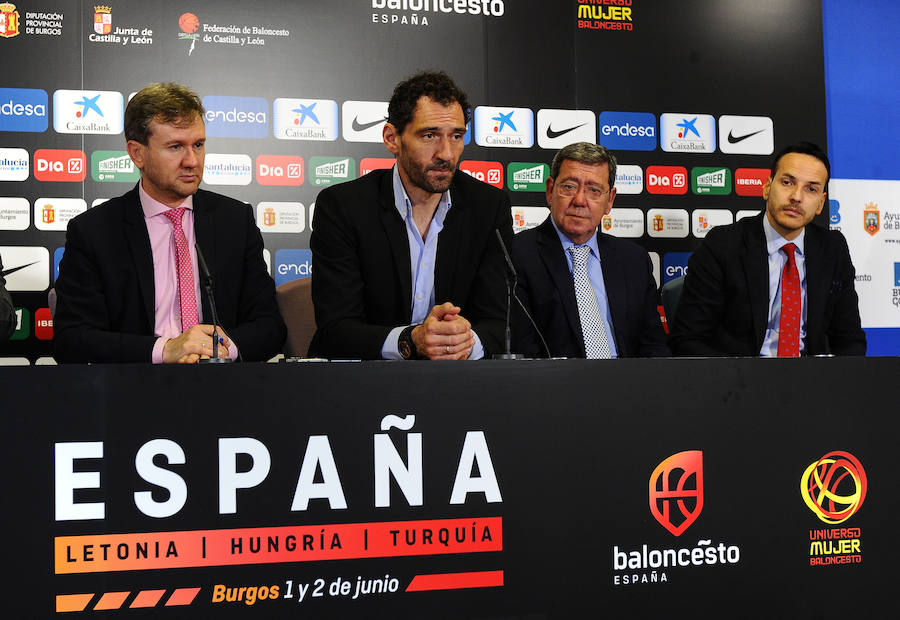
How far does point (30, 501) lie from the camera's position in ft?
4.49

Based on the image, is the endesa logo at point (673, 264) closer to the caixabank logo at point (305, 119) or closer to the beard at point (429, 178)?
the caixabank logo at point (305, 119)

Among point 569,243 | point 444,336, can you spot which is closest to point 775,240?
point 569,243

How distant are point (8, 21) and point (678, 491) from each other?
125 inches

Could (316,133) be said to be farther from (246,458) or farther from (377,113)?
(246,458)

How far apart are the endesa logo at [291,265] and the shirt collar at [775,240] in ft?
5.85

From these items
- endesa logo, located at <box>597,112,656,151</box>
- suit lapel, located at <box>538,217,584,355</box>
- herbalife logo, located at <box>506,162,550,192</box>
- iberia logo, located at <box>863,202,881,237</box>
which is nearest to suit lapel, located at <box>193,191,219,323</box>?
suit lapel, located at <box>538,217,584,355</box>

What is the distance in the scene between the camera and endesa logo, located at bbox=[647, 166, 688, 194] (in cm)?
396

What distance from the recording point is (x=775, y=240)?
299cm

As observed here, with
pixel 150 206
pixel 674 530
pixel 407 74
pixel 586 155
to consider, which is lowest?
pixel 674 530

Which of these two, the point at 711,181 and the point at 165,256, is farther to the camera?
the point at 711,181

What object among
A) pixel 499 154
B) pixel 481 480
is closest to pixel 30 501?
pixel 481 480

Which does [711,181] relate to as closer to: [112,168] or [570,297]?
[570,297]

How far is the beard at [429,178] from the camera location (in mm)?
2445

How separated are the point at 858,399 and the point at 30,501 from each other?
153cm
